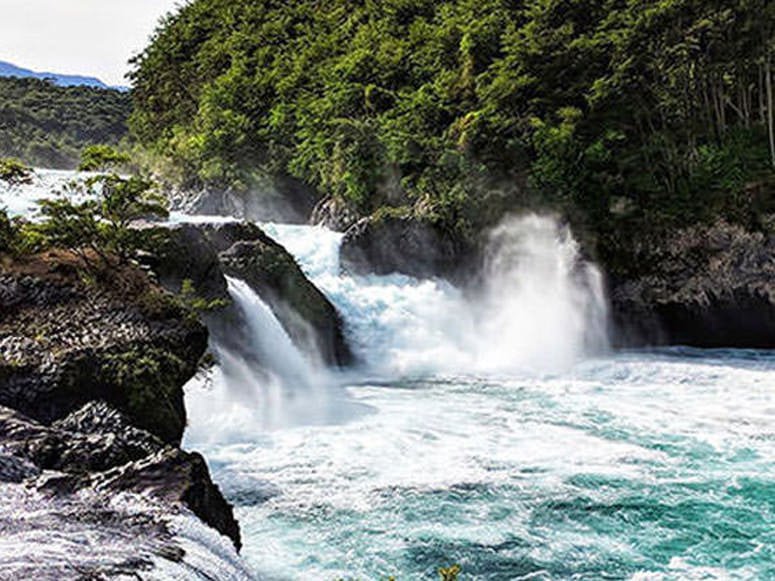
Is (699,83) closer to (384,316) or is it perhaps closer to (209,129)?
(384,316)

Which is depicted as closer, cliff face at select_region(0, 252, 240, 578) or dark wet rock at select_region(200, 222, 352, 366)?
cliff face at select_region(0, 252, 240, 578)

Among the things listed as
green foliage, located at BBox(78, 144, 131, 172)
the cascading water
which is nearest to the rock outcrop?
the cascading water

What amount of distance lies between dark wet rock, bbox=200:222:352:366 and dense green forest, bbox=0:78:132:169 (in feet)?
174

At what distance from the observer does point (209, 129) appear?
128 feet

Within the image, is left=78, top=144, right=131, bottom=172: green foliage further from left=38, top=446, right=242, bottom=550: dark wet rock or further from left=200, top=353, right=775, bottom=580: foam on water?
left=38, top=446, right=242, bottom=550: dark wet rock

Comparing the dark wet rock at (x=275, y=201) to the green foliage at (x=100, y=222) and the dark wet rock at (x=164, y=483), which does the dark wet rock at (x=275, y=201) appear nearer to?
the green foliage at (x=100, y=222)

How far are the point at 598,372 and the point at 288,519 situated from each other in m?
12.5

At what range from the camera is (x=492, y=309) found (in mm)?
24391

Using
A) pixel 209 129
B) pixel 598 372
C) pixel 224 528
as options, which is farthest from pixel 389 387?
pixel 209 129

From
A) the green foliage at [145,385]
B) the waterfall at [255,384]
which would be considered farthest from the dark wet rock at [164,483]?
the waterfall at [255,384]

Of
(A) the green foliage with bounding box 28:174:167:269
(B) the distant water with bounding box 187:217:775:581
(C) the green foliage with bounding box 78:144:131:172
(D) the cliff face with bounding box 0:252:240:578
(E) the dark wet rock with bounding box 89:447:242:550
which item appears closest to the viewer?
(D) the cliff face with bounding box 0:252:240:578

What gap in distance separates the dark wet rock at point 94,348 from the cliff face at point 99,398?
0.05ft

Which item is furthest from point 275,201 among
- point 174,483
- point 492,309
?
point 174,483

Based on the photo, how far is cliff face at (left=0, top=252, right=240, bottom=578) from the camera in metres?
6.49
